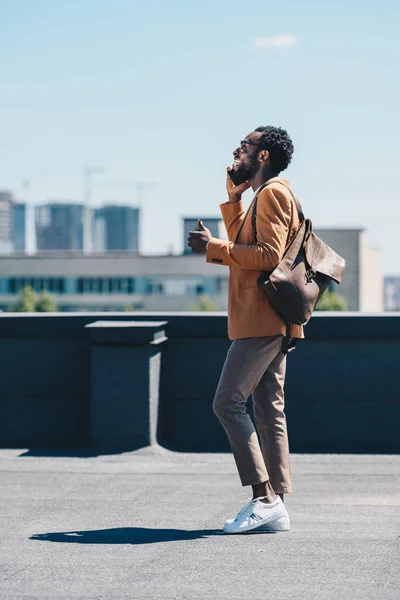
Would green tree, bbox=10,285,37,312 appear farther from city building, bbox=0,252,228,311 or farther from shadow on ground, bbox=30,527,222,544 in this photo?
shadow on ground, bbox=30,527,222,544

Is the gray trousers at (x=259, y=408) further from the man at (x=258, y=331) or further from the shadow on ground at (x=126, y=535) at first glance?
the shadow on ground at (x=126, y=535)

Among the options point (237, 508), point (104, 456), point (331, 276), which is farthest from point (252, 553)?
point (104, 456)

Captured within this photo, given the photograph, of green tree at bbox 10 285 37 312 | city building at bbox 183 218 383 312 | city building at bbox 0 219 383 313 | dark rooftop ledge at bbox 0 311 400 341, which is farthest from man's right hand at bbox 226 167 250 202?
city building at bbox 0 219 383 313

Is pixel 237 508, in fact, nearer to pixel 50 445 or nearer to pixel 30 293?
pixel 50 445

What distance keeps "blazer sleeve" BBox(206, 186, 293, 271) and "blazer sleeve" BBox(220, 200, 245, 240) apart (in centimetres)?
32

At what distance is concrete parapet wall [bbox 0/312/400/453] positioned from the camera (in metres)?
7.49

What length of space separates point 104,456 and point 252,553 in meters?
2.84

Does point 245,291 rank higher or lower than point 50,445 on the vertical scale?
higher

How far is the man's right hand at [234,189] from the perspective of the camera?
534 cm

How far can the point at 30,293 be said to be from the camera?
14550 cm

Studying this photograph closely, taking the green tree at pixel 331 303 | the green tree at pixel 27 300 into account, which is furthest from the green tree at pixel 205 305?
the green tree at pixel 27 300

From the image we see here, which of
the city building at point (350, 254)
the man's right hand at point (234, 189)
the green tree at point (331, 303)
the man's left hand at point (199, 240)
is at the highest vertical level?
the man's right hand at point (234, 189)

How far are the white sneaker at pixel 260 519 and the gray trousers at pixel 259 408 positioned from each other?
124 millimetres

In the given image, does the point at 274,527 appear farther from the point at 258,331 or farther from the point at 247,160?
the point at 247,160
